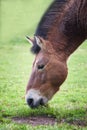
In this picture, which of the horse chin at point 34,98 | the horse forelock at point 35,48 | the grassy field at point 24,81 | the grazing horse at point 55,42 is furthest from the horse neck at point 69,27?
the grassy field at point 24,81

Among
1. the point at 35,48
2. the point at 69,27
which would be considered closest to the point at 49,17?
the point at 69,27

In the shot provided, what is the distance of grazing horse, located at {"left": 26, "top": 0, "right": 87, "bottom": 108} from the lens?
8539 mm

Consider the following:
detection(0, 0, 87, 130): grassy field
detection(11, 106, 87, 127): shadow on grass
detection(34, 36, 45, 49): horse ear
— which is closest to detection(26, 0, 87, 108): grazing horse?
detection(34, 36, 45, 49): horse ear

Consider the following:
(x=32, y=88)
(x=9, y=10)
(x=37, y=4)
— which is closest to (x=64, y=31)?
(x=32, y=88)

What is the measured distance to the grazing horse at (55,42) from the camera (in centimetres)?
854

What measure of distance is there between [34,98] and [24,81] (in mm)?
4792

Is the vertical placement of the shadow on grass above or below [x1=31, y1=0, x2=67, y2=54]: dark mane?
below

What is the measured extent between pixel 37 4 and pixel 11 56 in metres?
3.12

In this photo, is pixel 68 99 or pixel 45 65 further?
pixel 68 99

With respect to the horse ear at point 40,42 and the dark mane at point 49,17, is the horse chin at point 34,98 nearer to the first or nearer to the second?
the horse ear at point 40,42

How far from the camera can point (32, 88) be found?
8.37 m

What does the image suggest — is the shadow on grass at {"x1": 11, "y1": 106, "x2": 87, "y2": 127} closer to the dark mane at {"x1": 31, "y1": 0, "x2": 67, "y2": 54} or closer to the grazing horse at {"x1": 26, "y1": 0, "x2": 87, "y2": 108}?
the grazing horse at {"x1": 26, "y1": 0, "x2": 87, "y2": 108}

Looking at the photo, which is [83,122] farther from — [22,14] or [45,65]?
[22,14]

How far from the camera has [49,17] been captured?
9008mm
